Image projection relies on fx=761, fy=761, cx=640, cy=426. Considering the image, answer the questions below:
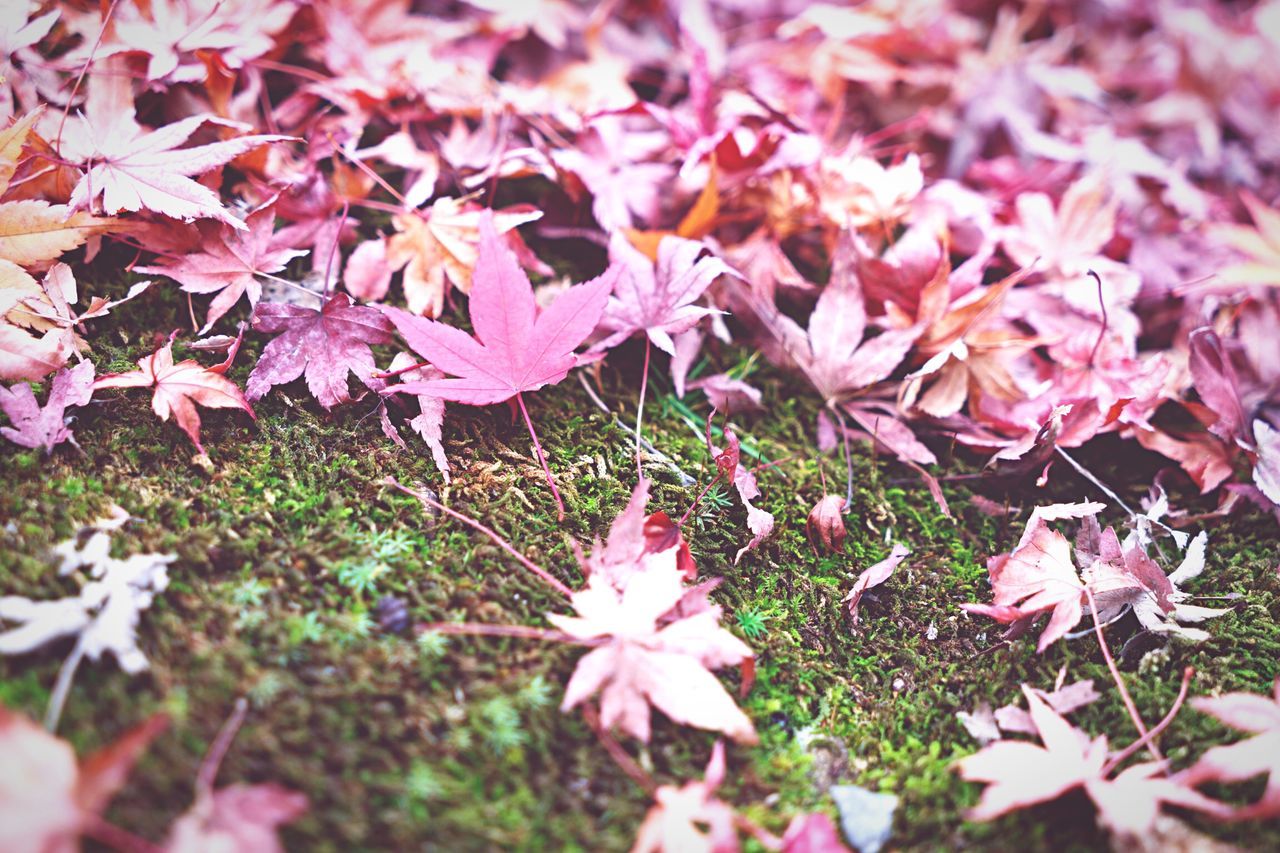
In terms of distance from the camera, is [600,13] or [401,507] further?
[600,13]

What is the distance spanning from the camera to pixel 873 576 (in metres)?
1.34

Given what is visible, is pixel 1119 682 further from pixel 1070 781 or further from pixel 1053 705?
pixel 1070 781

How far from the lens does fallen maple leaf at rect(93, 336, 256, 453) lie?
1.23 meters

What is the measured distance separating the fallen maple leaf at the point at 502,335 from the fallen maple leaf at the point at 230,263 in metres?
0.31

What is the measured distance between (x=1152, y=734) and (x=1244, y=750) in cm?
11

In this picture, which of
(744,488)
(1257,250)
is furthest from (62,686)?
(1257,250)

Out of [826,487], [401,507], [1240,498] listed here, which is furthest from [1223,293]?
[401,507]

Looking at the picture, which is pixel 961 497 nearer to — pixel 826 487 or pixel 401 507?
pixel 826 487

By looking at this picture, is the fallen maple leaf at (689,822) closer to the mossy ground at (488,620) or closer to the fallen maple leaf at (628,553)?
the mossy ground at (488,620)

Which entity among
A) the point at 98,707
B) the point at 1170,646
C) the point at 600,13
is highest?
the point at 600,13

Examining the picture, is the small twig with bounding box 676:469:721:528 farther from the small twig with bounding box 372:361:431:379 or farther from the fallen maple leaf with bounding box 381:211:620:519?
the small twig with bounding box 372:361:431:379

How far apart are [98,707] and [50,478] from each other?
40cm

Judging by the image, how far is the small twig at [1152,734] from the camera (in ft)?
3.55

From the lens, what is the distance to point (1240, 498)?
58.9 inches
